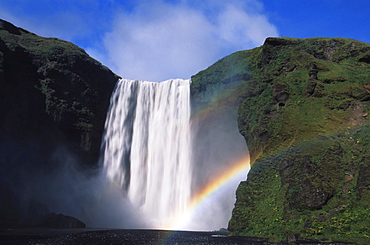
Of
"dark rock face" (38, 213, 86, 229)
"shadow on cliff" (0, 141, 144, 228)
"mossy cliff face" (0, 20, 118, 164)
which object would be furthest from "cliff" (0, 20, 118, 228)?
"dark rock face" (38, 213, 86, 229)

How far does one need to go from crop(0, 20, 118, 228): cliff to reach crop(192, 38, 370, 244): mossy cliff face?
48.0 feet

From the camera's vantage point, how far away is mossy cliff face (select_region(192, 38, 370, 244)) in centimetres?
2273

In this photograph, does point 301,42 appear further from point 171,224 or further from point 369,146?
point 171,224

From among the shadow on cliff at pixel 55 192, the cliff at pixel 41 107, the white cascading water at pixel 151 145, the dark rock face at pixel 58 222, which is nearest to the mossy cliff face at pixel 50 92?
the cliff at pixel 41 107

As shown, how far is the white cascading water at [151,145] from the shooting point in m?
42.4

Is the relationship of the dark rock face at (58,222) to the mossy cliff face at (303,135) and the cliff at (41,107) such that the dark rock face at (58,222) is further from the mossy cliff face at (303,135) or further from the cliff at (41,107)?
the mossy cliff face at (303,135)

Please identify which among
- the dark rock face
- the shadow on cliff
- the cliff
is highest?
the cliff

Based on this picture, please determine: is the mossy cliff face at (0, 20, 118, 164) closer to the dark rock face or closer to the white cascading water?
the white cascading water

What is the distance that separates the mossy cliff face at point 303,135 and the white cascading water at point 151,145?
5639 millimetres

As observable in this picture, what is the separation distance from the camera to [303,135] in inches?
1171

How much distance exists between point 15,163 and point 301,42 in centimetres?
3554

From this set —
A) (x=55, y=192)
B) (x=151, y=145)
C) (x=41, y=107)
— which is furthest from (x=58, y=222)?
(x=151, y=145)

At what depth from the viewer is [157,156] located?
44.6 metres

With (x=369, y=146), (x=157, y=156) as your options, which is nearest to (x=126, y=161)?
→ (x=157, y=156)
